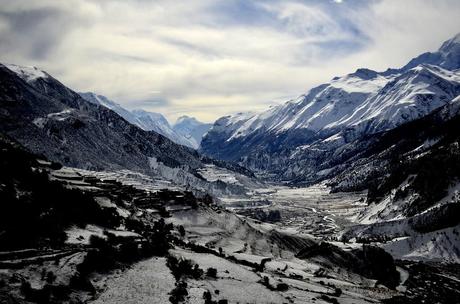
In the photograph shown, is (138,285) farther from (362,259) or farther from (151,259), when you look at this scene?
(362,259)

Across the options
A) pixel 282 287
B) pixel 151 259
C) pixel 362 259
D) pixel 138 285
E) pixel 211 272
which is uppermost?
pixel 151 259

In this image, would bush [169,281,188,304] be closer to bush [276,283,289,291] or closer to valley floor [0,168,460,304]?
valley floor [0,168,460,304]

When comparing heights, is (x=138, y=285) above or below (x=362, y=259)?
above

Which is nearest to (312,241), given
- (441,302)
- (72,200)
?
(441,302)

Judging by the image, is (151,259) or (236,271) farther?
(236,271)

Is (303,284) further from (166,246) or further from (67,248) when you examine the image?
(67,248)

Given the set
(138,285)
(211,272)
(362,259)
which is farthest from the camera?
(362,259)

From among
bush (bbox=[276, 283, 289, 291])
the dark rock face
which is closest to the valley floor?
bush (bbox=[276, 283, 289, 291])

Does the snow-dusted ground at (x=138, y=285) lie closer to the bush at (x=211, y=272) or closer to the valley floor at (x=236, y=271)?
the valley floor at (x=236, y=271)

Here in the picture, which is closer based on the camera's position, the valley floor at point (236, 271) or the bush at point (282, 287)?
the valley floor at point (236, 271)

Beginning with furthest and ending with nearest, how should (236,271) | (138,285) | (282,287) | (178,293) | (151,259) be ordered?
(236,271) < (282,287) < (151,259) < (138,285) < (178,293)

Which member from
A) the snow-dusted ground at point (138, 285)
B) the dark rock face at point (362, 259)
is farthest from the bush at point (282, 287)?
the dark rock face at point (362, 259)

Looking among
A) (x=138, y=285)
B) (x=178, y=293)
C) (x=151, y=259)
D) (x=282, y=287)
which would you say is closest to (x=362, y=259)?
(x=282, y=287)
